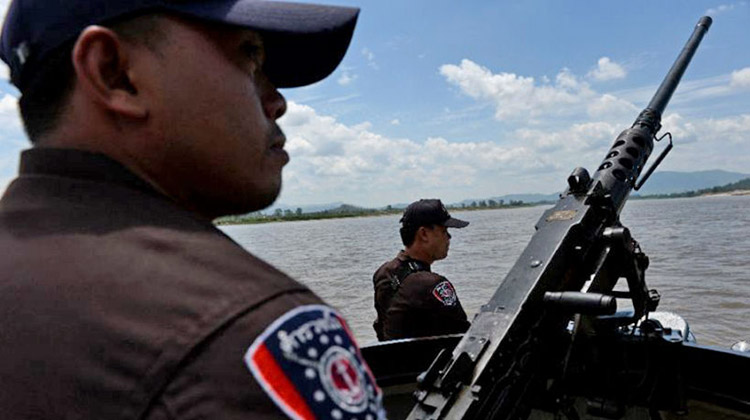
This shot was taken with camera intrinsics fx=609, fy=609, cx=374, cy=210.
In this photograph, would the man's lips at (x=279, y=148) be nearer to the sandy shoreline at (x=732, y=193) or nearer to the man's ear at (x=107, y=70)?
the man's ear at (x=107, y=70)

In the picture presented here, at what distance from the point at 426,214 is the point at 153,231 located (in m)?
3.89

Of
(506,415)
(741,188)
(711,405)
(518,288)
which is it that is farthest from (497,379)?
(741,188)

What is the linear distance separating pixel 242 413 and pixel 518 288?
2402mm

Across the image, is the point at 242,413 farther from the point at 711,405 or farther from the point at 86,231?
the point at 711,405

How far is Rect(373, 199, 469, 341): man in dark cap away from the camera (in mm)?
4000

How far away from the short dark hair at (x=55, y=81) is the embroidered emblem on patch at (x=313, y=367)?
0.47 m

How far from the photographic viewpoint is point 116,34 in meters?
0.86

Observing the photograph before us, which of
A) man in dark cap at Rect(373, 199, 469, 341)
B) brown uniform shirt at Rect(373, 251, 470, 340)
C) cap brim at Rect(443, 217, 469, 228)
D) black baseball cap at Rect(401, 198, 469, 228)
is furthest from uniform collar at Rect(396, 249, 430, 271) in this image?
cap brim at Rect(443, 217, 469, 228)

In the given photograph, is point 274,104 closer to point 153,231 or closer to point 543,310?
point 153,231

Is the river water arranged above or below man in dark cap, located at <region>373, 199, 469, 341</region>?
below

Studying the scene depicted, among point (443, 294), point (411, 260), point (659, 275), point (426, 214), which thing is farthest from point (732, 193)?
point (443, 294)

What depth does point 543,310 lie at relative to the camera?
2.86 metres

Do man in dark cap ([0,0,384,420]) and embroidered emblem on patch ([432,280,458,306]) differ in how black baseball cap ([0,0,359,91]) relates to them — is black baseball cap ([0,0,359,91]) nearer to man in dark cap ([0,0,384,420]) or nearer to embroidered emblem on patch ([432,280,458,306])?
man in dark cap ([0,0,384,420])

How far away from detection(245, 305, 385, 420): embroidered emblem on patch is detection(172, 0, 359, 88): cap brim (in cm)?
47
